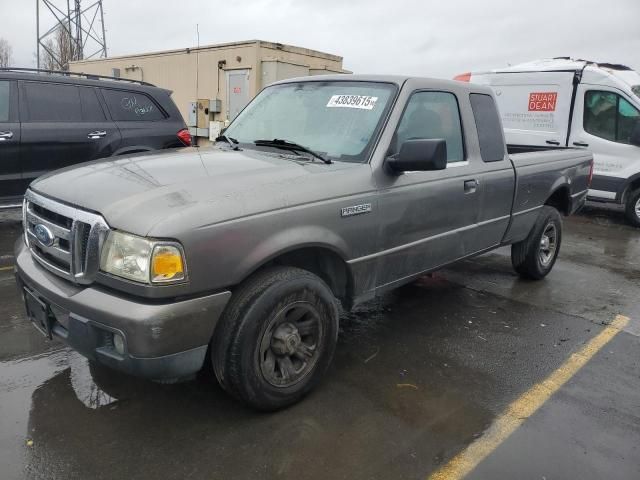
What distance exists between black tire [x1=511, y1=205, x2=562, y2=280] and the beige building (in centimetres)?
791

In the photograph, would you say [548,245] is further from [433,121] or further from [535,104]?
[535,104]

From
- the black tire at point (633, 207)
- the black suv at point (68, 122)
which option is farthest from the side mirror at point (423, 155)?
the black tire at point (633, 207)

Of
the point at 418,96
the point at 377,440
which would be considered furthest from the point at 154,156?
the point at 377,440

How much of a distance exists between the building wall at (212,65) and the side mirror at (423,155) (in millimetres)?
9893

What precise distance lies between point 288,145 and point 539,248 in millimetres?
3239

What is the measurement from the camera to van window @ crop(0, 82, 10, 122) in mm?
6297

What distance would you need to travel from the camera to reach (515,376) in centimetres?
354

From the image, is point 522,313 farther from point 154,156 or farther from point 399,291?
point 154,156

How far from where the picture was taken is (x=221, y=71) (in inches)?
536

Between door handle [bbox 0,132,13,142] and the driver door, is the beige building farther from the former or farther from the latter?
the driver door

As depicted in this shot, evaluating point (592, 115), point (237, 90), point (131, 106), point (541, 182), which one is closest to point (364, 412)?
point (541, 182)

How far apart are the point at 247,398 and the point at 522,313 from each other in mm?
2952

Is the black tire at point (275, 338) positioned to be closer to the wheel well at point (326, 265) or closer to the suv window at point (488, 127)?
the wheel well at point (326, 265)

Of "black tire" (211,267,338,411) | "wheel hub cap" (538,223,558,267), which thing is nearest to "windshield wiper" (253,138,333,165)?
"black tire" (211,267,338,411)
